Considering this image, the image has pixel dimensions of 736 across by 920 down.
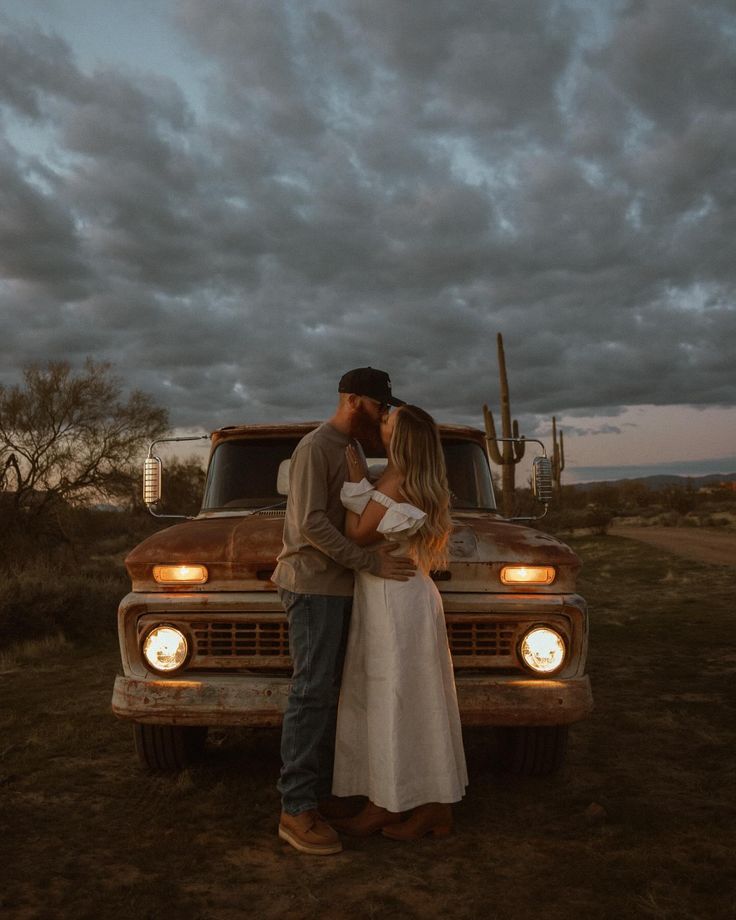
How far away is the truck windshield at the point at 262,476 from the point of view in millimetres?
5227

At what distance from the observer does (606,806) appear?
401cm

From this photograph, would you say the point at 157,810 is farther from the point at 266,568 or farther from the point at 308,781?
the point at 266,568

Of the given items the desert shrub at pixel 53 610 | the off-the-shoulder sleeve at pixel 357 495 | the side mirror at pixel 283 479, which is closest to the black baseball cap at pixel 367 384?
the off-the-shoulder sleeve at pixel 357 495

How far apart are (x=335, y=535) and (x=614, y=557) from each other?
18.8 metres

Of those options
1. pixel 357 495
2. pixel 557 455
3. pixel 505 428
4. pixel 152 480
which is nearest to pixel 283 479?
pixel 152 480

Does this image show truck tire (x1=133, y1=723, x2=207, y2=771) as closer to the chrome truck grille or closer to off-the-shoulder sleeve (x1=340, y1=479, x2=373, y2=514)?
the chrome truck grille

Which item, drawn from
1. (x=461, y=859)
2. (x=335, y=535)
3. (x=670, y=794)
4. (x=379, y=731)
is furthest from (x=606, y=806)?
(x=335, y=535)

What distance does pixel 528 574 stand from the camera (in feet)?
13.1

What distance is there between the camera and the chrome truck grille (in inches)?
155

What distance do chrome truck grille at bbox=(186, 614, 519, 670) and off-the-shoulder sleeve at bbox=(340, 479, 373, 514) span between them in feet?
2.42

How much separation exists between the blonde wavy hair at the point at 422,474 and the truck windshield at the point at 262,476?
158cm

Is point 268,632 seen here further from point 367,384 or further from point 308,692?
point 367,384

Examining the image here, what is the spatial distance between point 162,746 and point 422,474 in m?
2.09

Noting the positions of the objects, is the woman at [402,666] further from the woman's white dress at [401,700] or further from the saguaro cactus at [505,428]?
the saguaro cactus at [505,428]
